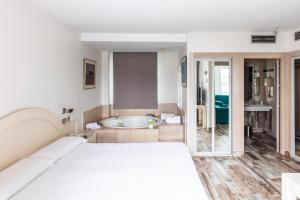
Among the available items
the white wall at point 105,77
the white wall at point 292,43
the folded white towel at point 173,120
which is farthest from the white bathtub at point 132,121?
the white wall at point 292,43

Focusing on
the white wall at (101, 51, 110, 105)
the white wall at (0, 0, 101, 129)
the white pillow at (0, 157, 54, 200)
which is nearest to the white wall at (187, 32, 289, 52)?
the white wall at (0, 0, 101, 129)

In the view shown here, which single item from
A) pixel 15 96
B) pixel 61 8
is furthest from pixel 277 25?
pixel 15 96

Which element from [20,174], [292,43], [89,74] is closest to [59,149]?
[20,174]

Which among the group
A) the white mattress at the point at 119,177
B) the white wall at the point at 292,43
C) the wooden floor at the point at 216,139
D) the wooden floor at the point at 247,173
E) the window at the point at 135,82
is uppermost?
the white wall at the point at 292,43

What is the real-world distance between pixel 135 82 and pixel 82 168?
4.18 metres

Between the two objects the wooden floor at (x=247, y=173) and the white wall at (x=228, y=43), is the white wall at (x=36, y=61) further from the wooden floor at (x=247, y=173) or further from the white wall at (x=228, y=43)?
the wooden floor at (x=247, y=173)

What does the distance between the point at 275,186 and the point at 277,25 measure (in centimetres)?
245

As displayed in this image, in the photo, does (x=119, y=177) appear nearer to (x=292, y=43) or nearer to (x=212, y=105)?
(x=212, y=105)

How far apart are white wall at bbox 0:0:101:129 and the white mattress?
A: 78 cm

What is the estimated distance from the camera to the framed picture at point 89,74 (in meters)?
4.77

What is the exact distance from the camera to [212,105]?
4.77 metres

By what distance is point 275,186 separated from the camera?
3312 millimetres

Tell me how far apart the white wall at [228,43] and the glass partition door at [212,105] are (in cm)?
24

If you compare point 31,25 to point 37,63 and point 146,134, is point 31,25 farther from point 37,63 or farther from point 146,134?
point 146,134
